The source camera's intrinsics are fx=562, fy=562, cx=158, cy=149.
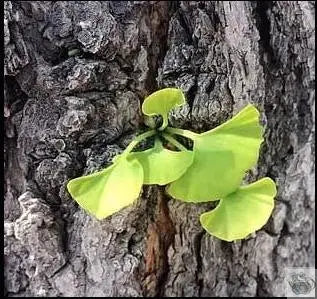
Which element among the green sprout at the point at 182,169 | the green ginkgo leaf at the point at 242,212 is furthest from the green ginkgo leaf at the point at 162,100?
the green ginkgo leaf at the point at 242,212

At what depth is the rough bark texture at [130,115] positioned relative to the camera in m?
0.70

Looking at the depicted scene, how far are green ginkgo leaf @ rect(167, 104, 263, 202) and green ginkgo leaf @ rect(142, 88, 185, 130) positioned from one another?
51mm

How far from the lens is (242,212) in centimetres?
66

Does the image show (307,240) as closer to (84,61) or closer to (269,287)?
(269,287)

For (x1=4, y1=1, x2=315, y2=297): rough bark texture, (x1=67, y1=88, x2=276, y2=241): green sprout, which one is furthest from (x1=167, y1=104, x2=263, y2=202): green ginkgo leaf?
(x1=4, y1=1, x2=315, y2=297): rough bark texture

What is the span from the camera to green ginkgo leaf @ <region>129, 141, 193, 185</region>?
24.3 inches

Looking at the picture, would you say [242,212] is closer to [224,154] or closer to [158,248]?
[224,154]

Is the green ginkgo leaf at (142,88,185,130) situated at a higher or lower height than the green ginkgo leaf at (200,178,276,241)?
higher

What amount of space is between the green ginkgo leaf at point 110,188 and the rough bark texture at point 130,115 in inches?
3.3

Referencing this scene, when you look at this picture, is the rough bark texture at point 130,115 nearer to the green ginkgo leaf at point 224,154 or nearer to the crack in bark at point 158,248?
the crack in bark at point 158,248

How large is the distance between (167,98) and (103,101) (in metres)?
0.12

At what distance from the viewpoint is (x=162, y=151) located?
0.64 m

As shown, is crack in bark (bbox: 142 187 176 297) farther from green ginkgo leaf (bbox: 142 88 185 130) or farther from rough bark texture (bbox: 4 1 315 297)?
green ginkgo leaf (bbox: 142 88 185 130)

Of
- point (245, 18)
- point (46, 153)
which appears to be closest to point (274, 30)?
point (245, 18)
